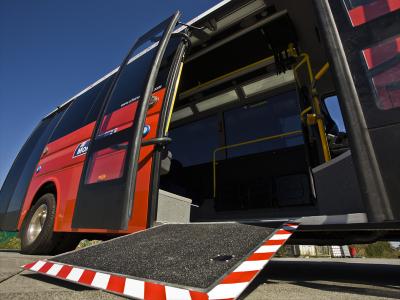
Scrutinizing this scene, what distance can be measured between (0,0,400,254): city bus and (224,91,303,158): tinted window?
2cm

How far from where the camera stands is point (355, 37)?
1.66 m

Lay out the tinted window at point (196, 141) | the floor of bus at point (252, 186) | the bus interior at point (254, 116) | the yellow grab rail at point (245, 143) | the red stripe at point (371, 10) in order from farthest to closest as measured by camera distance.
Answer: the tinted window at point (196, 141), the yellow grab rail at point (245, 143), the floor of bus at point (252, 186), the bus interior at point (254, 116), the red stripe at point (371, 10)

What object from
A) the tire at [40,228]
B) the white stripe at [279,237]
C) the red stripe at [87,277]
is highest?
the tire at [40,228]

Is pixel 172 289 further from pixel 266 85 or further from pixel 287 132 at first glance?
pixel 266 85

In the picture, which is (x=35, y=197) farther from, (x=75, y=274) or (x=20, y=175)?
(x=75, y=274)

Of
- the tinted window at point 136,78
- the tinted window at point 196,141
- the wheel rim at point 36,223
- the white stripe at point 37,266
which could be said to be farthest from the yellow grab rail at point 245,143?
the white stripe at point 37,266

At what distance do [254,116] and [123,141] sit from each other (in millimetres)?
2919

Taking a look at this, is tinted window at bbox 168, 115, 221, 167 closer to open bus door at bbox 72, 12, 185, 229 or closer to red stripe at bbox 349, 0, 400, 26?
open bus door at bbox 72, 12, 185, 229

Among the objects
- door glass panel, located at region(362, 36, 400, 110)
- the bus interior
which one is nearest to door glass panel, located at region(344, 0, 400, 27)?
door glass panel, located at region(362, 36, 400, 110)

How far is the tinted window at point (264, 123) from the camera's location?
13.9 feet

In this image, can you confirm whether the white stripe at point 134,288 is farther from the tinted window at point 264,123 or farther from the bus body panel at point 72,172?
the tinted window at point 264,123

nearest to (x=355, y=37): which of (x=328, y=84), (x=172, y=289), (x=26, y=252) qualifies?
(x=172, y=289)

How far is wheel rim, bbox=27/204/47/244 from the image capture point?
352 centimetres

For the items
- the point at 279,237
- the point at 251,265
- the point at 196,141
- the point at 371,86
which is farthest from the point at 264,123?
the point at 251,265
